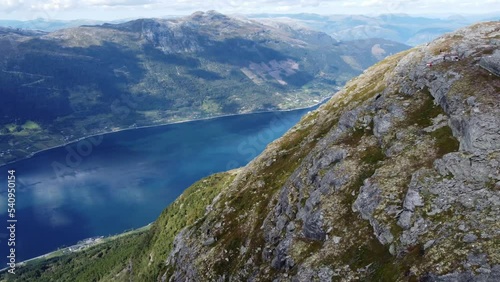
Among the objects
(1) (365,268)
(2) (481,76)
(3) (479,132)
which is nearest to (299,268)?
(1) (365,268)

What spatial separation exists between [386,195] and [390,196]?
2.18ft

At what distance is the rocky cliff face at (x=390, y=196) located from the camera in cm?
4659

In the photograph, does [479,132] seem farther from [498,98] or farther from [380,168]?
[380,168]

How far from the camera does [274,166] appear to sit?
103 metres

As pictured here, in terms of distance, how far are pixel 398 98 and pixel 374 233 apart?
1447 inches

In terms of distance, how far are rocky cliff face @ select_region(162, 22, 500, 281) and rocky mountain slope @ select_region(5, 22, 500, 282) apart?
0.19 meters

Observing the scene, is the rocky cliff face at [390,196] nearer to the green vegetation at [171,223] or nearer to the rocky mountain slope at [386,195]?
the rocky mountain slope at [386,195]

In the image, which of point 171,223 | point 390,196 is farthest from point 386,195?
point 171,223

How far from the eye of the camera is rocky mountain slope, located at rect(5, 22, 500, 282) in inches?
1842

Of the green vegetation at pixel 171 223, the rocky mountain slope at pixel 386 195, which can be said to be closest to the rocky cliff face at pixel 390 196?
the rocky mountain slope at pixel 386 195

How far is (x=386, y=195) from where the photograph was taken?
57.1 metres

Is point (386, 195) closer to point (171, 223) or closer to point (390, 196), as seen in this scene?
point (390, 196)

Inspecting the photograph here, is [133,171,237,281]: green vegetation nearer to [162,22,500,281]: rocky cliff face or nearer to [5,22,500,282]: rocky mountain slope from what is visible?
[5,22,500,282]: rocky mountain slope

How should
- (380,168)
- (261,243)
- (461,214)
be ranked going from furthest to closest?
(261,243) → (380,168) → (461,214)
